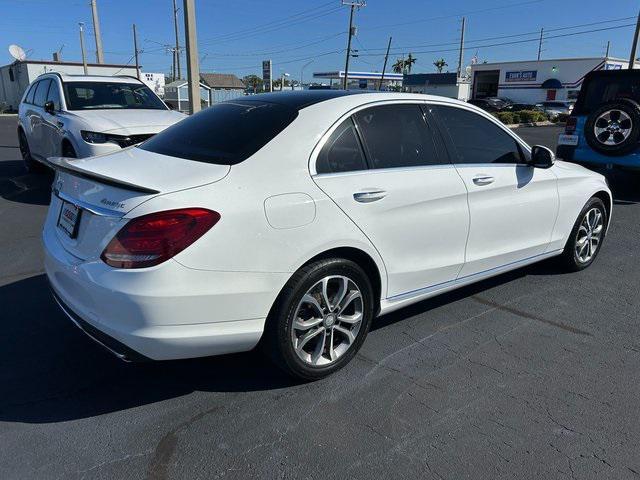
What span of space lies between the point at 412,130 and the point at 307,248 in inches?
52.3

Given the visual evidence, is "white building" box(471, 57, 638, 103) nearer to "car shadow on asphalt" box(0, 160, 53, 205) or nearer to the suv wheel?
the suv wheel

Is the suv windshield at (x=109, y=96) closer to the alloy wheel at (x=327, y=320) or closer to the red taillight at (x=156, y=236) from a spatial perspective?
the red taillight at (x=156, y=236)

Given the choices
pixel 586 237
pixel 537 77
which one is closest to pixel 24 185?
pixel 586 237

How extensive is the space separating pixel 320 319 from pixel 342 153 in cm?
98

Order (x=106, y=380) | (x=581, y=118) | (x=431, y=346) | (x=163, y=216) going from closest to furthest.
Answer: (x=163, y=216) → (x=106, y=380) → (x=431, y=346) → (x=581, y=118)

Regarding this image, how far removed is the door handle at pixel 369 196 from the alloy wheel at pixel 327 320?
1.52 ft

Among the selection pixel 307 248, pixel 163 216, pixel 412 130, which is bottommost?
pixel 307 248

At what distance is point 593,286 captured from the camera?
480cm

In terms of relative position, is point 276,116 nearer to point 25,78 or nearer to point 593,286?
point 593,286

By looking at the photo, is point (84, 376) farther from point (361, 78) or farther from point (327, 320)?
point (361, 78)

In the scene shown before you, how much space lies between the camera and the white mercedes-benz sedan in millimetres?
2533

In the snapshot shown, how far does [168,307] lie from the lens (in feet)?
8.21

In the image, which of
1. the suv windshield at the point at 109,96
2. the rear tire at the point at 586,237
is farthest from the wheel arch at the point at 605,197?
the suv windshield at the point at 109,96

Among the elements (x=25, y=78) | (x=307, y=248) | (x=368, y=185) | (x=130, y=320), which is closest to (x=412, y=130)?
(x=368, y=185)
